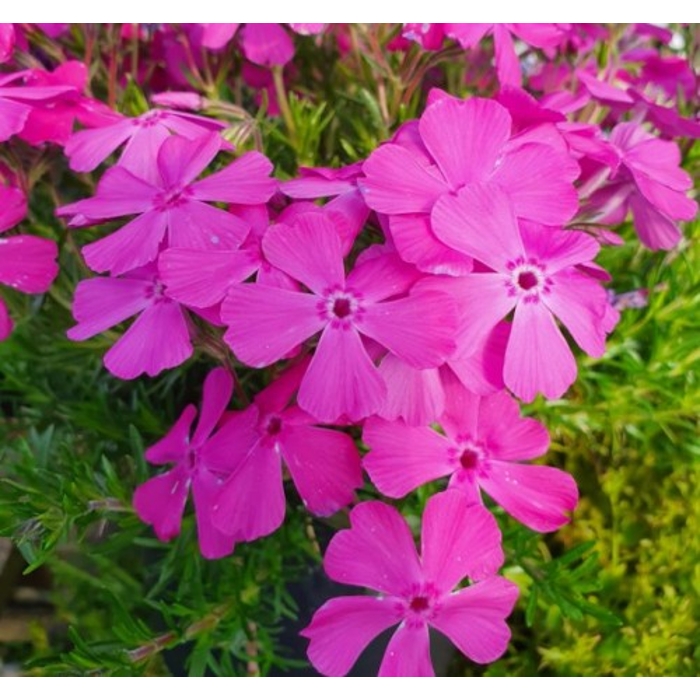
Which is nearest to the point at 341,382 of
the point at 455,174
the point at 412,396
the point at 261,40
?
the point at 412,396

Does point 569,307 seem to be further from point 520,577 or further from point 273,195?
point 520,577

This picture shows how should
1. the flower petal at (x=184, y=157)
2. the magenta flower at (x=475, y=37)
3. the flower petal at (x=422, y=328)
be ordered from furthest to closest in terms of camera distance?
the magenta flower at (x=475, y=37), the flower petal at (x=184, y=157), the flower petal at (x=422, y=328)

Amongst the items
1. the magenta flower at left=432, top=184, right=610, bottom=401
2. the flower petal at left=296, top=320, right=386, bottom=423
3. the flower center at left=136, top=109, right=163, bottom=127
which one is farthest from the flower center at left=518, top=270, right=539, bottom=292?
the flower center at left=136, top=109, right=163, bottom=127

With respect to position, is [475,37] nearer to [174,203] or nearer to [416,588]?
[174,203]

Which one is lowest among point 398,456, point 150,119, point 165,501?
point 165,501

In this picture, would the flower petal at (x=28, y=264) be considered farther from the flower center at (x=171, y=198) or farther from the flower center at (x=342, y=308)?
the flower center at (x=342, y=308)

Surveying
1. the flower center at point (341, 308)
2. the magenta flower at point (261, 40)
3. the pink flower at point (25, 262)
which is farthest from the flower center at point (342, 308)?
the magenta flower at point (261, 40)

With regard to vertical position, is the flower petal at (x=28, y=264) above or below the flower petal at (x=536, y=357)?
below
